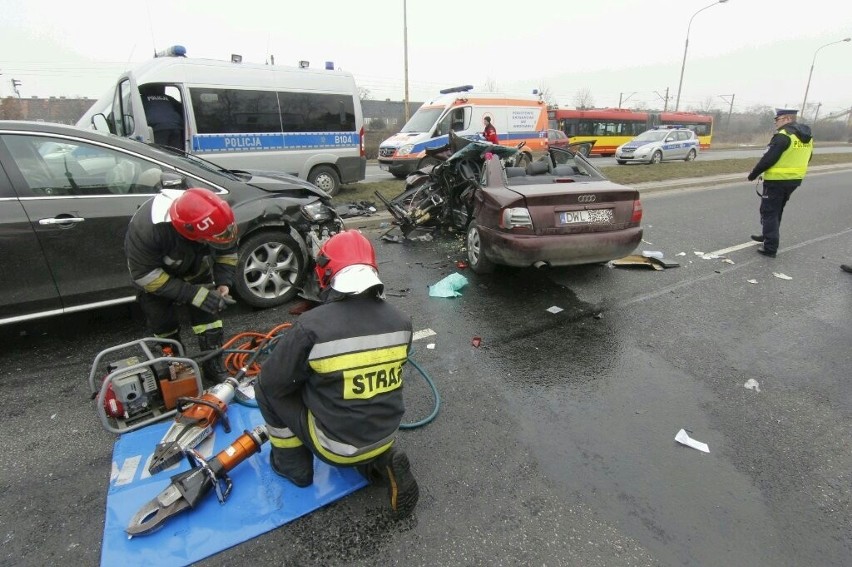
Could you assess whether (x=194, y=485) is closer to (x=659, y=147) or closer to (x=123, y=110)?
(x=123, y=110)

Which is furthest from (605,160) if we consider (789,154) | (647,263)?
(647,263)

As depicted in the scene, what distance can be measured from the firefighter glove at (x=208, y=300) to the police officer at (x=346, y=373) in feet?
3.40

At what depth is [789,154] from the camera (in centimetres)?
595

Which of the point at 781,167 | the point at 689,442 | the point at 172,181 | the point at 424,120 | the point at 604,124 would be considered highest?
the point at 424,120

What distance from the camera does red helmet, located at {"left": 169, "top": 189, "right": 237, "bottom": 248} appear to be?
2.63 metres

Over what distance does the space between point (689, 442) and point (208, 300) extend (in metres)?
3.01

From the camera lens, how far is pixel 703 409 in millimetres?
2938

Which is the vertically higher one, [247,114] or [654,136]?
[247,114]

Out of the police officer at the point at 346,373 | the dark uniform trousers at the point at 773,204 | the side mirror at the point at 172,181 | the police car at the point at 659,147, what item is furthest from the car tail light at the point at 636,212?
the police car at the point at 659,147

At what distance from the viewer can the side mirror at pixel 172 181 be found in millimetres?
3530

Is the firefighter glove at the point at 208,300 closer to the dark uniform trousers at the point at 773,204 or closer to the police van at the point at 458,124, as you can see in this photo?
the dark uniform trousers at the point at 773,204

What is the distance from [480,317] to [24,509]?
3276 mm

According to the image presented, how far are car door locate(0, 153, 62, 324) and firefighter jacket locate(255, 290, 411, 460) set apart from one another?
2361 mm

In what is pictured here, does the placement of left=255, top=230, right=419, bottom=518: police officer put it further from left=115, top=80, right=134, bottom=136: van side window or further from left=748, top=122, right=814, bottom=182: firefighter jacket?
left=115, top=80, right=134, bottom=136: van side window
